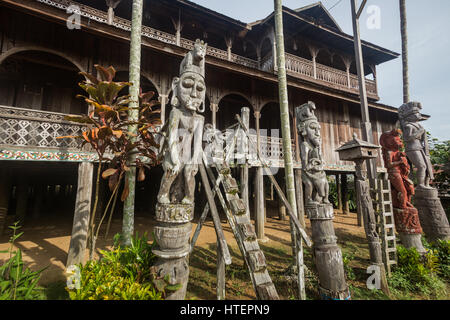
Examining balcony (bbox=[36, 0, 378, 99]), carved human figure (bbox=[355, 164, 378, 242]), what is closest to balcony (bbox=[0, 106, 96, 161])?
balcony (bbox=[36, 0, 378, 99])

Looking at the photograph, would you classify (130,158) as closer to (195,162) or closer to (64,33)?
(195,162)

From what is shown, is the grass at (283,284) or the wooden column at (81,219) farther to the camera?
the wooden column at (81,219)

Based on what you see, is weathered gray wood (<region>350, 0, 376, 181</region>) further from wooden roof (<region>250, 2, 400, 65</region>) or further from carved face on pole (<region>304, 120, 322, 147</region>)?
wooden roof (<region>250, 2, 400, 65</region>)

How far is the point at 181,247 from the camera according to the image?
2.42 metres

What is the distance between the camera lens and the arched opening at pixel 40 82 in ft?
23.1

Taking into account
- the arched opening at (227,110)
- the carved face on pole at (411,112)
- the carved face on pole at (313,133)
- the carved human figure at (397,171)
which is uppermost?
the arched opening at (227,110)

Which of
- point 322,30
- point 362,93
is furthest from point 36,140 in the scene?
point 322,30

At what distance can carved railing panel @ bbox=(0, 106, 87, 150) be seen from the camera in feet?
14.3

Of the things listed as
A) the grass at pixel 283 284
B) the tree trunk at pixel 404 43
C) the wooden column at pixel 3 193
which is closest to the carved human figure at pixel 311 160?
the grass at pixel 283 284

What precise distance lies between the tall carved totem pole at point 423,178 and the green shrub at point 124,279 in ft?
23.9

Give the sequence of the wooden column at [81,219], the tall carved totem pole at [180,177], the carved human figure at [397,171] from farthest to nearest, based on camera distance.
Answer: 1. the carved human figure at [397,171]
2. the wooden column at [81,219]
3. the tall carved totem pole at [180,177]

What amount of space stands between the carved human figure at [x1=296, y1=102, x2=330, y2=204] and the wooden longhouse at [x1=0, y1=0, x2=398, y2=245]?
385 cm

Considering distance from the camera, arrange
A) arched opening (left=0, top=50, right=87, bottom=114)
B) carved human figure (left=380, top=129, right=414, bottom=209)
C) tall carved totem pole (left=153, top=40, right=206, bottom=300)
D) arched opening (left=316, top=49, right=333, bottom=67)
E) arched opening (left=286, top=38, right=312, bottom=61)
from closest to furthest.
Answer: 1. tall carved totem pole (left=153, top=40, right=206, bottom=300)
2. carved human figure (left=380, top=129, right=414, bottom=209)
3. arched opening (left=0, top=50, right=87, bottom=114)
4. arched opening (left=286, top=38, right=312, bottom=61)
5. arched opening (left=316, top=49, right=333, bottom=67)

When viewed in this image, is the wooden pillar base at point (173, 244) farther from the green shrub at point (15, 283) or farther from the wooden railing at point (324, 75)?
the wooden railing at point (324, 75)
